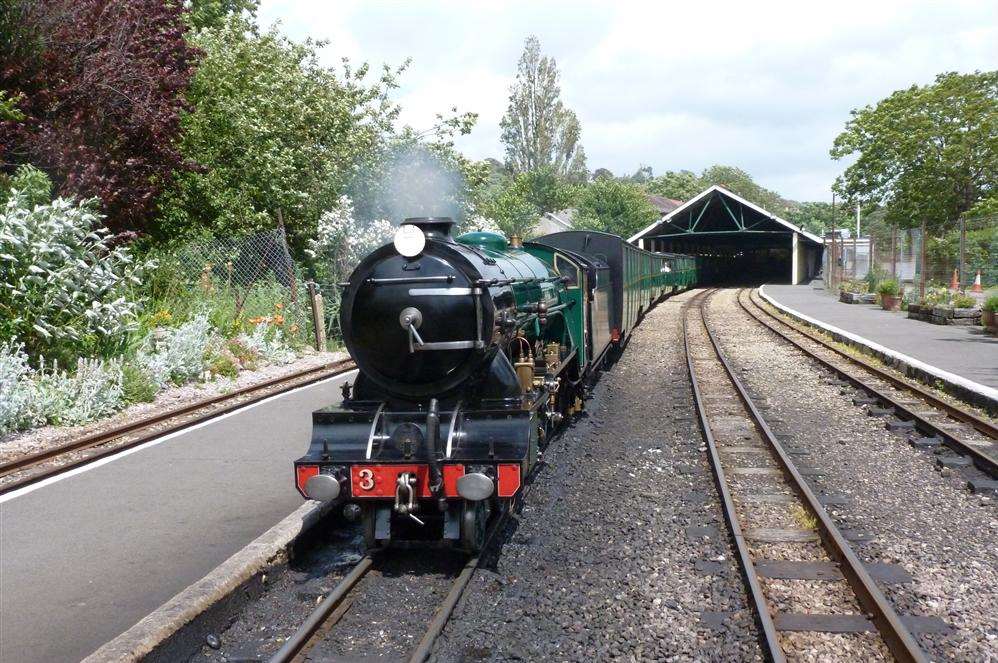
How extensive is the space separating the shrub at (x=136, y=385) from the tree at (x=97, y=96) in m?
3.00

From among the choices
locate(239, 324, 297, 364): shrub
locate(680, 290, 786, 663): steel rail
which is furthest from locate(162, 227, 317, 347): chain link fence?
locate(680, 290, 786, 663): steel rail

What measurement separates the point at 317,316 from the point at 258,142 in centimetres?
488

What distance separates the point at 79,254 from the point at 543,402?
23.0ft

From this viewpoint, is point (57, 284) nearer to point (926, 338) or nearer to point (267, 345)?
point (267, 345)

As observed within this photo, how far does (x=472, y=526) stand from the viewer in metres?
5.33

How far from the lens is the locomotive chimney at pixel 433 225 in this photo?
19.7ft

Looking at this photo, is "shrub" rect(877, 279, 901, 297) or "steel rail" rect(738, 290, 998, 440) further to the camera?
"shrub" rect(877, 279, 901, 297)

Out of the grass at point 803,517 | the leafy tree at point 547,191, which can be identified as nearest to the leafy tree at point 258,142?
the grass at point 803,517

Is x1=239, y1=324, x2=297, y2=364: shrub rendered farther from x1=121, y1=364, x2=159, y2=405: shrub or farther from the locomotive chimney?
the locomotive chimney

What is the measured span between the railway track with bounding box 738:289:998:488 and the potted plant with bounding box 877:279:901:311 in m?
9.91

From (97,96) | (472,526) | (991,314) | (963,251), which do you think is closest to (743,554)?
(472,526)

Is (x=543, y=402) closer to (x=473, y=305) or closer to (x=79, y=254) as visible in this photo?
(x=473, y=305)

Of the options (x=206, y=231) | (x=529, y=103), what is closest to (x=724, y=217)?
(x=529, y=103)

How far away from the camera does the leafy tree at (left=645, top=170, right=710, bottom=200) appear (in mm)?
103438
